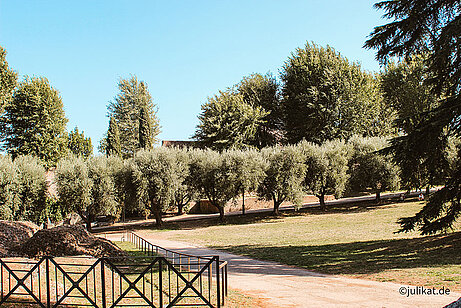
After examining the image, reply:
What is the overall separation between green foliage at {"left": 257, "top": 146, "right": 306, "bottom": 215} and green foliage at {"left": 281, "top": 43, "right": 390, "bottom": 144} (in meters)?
11.1

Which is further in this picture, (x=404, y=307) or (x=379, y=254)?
(x=379, y=254)

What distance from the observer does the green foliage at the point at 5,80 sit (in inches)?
1325

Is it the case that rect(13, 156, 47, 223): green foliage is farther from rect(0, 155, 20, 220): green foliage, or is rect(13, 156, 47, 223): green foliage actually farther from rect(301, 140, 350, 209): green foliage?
rect(301, 140, 350, 209): green foliage

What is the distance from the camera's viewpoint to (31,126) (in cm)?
4403

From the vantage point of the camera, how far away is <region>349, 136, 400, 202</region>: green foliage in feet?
121

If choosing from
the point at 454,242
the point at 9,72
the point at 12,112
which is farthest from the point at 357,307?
the point at 12,112

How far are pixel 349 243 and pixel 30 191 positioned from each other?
27.0 m

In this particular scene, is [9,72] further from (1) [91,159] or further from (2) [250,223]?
(2) [250,223]

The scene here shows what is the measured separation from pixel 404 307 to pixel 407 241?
371 inches

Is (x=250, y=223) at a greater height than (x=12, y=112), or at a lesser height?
lesser

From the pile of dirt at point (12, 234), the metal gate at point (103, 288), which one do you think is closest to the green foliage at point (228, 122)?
the pile of dirt at point (12, 234)

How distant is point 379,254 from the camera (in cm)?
1482

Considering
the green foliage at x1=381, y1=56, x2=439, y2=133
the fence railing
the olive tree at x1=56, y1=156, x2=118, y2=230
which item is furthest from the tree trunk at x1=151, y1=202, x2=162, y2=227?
the green foliage at x1=381, y1=56, x2=439, y2=133

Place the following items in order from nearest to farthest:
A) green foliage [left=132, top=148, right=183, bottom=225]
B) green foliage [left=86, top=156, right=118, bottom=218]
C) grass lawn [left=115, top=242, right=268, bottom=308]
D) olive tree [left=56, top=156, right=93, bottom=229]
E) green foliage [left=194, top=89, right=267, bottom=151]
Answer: grass lawn [left=115, top=242, right=268, bottom=308], olive tree [left=56, top=156, right=93, bottom=229], green foliage [left=86, top=156, right=118, bottom=218], green foliage [left=132, top=148, right=183, bottom=225], green foliage [left=194, top=89, right=267, bottom=151]
